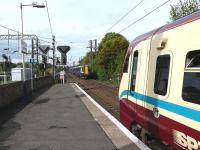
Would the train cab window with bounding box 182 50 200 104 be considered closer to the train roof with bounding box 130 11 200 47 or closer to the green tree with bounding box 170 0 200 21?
the train roof with bounding box 130 11 200 47

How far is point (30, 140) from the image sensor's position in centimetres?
1066

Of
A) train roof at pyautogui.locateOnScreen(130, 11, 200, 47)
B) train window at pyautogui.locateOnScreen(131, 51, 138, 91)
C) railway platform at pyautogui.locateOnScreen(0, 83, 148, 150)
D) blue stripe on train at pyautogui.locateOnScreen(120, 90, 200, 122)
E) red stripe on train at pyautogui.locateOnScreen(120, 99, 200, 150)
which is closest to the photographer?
blue stripe on train at pyautogui.locateOnScreen(120, 90, 200, 122)

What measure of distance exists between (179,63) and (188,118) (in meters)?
1.00

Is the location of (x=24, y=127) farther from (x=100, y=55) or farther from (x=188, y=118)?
(x=100, y=55)

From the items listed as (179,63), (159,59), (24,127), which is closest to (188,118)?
(179,63)

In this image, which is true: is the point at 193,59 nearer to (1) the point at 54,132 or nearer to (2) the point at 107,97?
(1) the point at 54,132

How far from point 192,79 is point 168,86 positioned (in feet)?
3.47

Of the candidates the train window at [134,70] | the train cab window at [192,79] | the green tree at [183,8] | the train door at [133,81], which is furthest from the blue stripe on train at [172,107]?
the green tree at [183,8]

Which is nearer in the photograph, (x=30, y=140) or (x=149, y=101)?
(x=149, y=101)

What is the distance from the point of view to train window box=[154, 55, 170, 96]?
26.4 ft

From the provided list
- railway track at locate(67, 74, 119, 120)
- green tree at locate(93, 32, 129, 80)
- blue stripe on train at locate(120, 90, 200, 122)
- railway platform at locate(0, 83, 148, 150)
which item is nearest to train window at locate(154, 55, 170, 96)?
blue stripe on train at locate(120, 90, 200, 122)

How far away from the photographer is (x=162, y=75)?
8.35m

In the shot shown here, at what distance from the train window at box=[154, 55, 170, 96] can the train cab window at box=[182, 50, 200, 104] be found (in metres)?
0.91

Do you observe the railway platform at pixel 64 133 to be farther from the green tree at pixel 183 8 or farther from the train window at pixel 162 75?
the green tree at pixel 183 8
